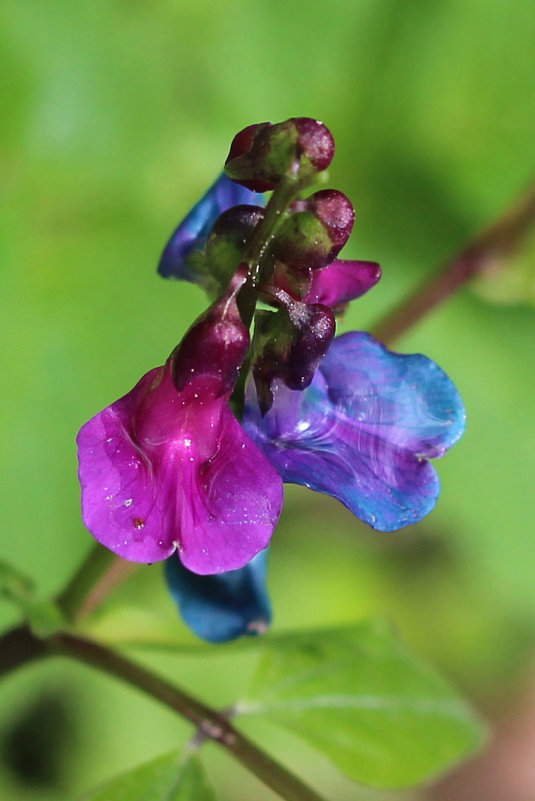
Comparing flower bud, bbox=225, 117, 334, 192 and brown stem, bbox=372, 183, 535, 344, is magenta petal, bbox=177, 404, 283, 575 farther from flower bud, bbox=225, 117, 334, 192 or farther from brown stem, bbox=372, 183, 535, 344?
brown stem, bbox=372, 183, 535, 344

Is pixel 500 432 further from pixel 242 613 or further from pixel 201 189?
pixel 242 613

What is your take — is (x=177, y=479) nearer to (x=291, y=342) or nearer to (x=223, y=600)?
(x=291, y=342)

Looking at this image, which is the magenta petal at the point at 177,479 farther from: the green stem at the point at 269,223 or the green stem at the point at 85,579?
the green stem at the point at 85,579

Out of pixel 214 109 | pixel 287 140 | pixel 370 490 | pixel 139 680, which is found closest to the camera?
pixel 287 140

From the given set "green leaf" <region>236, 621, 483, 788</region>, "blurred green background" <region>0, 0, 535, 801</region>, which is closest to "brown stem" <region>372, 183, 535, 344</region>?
"blurred green background" <region>0, 0, 535, 801</region>

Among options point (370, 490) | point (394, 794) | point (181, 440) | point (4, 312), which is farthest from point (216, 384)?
point (394, 794)

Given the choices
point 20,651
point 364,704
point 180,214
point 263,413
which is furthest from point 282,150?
point 180,214
